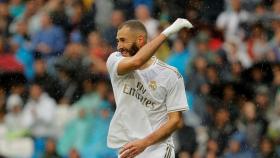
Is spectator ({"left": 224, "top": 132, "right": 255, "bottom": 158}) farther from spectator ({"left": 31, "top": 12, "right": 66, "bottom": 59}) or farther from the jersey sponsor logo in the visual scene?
the jersey sponsor logo

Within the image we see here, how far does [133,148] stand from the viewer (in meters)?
6.86

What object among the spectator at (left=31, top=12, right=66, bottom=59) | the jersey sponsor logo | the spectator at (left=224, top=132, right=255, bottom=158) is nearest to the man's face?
the jersey sponsor logo

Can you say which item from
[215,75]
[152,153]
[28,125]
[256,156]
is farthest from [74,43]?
[152,153]

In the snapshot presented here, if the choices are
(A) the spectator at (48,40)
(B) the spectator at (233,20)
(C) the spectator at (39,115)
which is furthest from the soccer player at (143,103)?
(A) the spectator at (48,40)

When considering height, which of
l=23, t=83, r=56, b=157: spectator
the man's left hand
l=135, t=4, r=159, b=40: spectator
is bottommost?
l=23, t=83, r=56, b=157: spectator

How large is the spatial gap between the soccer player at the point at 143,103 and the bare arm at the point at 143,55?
Answer: 0.12 metres

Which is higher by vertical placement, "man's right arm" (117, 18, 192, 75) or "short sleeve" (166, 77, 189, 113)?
"man's right arm" (117, 18, 192, 75)

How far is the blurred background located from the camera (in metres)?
11.5

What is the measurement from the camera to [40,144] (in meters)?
12.6

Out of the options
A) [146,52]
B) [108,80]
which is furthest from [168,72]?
[108,80]

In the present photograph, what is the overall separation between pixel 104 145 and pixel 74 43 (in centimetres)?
218

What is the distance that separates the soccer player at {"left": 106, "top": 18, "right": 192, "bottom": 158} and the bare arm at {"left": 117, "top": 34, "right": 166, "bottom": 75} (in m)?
0.12

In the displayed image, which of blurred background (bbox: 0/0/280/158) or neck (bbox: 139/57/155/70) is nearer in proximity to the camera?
neck (bbox: 139/57/155/70)

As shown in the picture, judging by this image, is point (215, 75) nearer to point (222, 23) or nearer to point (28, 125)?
point (222, 23)
